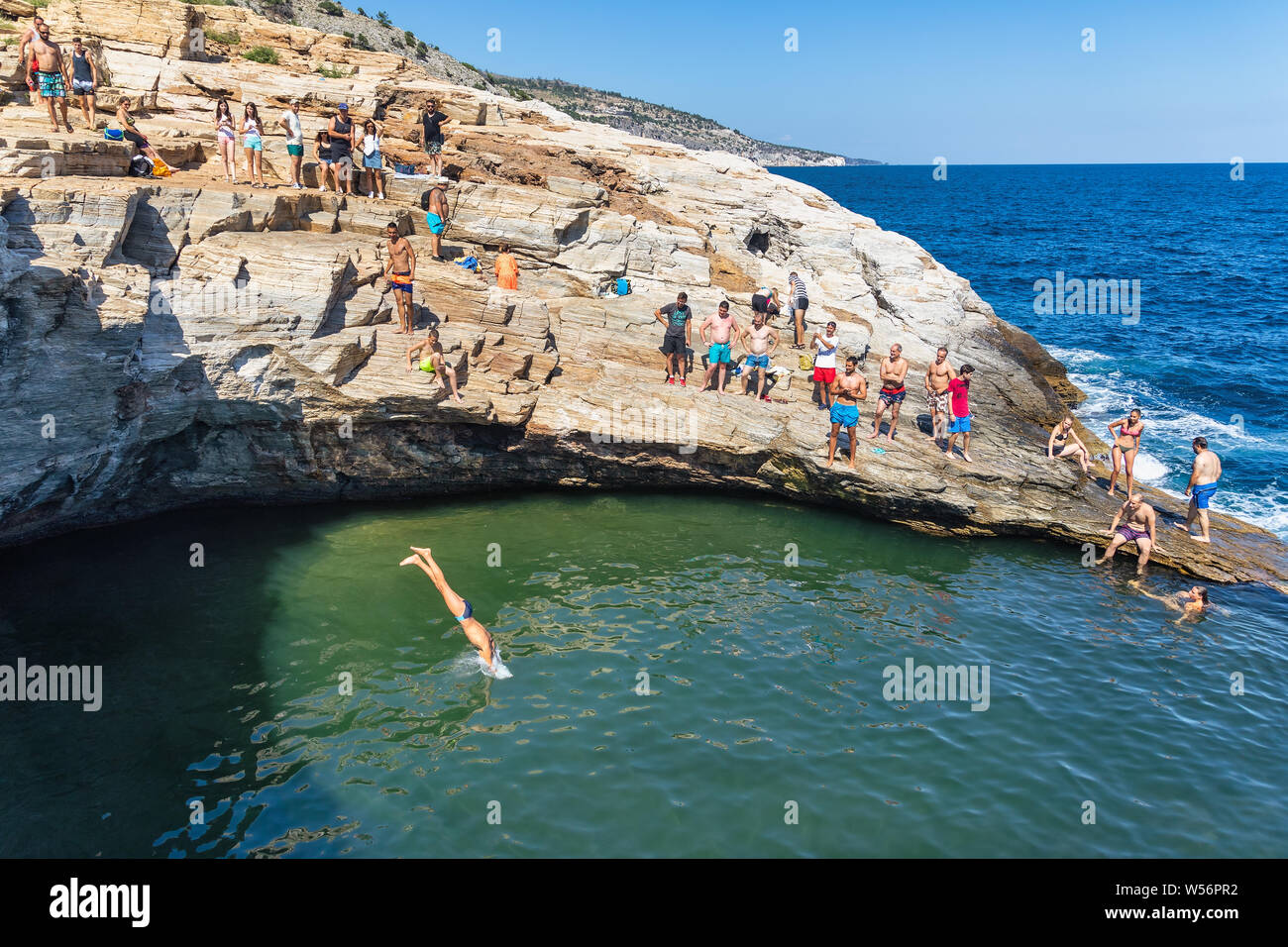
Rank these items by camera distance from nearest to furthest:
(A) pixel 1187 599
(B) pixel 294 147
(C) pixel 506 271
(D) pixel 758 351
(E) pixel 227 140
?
(A) pixel 1187 599, (D) pixel 758 351, (E) pixel 227 140, (B) pixel 294 147, (C) pixel 506 271

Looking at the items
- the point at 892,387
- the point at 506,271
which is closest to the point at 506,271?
the point at 506,271

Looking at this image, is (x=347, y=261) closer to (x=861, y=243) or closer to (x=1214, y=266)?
(x=861, y=243)

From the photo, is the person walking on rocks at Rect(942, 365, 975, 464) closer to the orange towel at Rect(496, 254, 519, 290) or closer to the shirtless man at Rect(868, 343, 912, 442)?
the shirtless man at Rect(868, 343, 912, 442)

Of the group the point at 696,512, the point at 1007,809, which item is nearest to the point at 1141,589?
the point at 1007,809

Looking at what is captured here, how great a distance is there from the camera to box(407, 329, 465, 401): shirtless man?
1837 cm

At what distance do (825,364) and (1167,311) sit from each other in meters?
37.5

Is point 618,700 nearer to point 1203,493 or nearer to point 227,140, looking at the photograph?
point 1203,493

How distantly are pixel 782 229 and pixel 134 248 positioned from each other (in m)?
22.4

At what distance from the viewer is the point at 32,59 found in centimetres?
2030

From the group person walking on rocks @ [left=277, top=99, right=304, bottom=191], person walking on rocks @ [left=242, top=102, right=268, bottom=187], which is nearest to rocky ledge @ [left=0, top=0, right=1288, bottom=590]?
person walking on rocks @ [left=277, top=99, right=304, bottom=191]

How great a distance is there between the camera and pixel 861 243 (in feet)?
98.8

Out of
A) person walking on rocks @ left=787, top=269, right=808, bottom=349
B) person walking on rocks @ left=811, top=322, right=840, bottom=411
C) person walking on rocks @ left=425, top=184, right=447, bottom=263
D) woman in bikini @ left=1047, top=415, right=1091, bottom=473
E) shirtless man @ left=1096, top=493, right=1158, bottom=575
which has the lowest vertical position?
shirtless man @ left=1096, top=493, right=1158, bottom=575

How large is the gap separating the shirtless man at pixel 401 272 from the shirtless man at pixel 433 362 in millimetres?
1018

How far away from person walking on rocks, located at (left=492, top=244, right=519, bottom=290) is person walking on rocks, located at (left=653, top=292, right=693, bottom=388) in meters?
4.52
